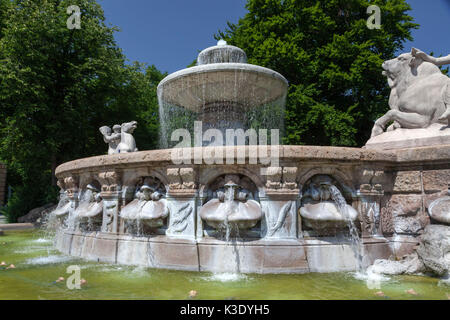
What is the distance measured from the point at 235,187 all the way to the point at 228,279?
118 centimetres

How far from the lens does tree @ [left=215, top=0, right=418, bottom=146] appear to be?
16.9 meters

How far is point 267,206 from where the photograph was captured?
14.5ft

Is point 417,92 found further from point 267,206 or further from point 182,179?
point 182,179

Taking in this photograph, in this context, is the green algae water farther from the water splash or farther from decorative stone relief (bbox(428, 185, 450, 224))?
decorative stone relief (bbox(428, 185, 450, 224))

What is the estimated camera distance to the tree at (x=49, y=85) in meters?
15.4

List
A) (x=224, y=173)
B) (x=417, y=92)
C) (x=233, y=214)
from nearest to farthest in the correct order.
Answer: (x=233, y=214), (x=224, y=173), (x=417, y=92)

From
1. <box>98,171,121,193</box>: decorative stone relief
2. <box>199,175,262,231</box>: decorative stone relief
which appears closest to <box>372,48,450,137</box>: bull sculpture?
<box>199,175,262,231</box>: decorative stone relief

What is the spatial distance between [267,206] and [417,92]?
3242 millimetres

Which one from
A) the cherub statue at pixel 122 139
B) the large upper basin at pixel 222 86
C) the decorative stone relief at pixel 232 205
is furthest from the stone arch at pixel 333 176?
the cherub statue at pixel 122 139

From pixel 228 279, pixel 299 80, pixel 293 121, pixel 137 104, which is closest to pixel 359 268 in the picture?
pixel 228 279

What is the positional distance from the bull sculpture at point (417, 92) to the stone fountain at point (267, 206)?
0.21ft

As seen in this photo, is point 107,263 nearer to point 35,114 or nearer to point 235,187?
point 235,187

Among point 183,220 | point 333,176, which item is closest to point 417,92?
point 333,176

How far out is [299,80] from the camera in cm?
1814
